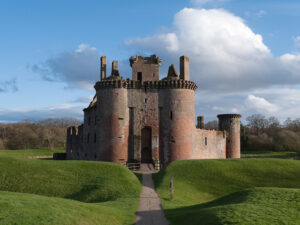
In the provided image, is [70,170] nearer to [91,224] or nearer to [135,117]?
[135,117]

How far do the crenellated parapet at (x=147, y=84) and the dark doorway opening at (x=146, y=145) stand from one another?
18.7ft

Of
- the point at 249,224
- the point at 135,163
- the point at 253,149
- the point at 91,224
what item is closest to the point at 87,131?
the point at 135,163

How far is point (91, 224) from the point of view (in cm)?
1508

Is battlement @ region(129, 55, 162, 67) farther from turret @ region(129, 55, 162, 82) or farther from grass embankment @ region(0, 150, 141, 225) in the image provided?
grass embankment @ region(0, 150, 141, 225)

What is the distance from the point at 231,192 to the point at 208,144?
65.1 feet

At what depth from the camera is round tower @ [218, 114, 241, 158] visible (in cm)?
5747

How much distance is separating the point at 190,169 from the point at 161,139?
29.8 feet

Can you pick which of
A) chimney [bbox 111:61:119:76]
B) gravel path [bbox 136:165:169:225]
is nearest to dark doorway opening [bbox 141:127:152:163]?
chimney [bbox 111:61:119:76]

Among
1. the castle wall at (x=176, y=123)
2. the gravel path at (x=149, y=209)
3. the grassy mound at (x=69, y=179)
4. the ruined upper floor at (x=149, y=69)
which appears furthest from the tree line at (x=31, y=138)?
the gravel path at (x=149, y=209)

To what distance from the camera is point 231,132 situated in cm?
5778

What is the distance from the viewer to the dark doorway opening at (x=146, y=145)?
42.6 m

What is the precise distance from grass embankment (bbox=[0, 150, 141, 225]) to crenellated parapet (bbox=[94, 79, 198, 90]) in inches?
473

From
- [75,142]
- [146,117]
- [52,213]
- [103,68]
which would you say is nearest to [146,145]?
[146,117]

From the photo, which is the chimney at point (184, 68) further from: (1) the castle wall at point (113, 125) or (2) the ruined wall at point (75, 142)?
(2) the ruined wall at point (75, 142)
